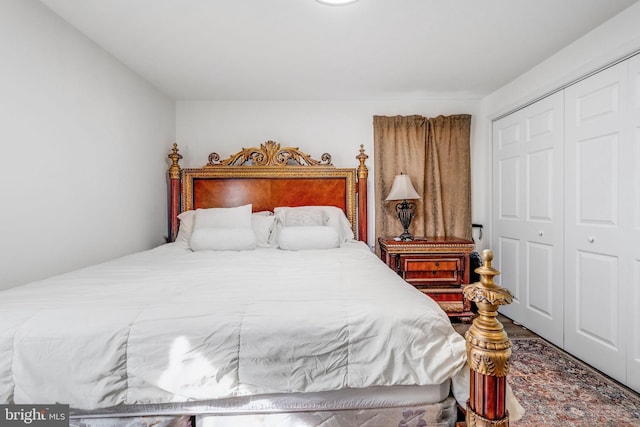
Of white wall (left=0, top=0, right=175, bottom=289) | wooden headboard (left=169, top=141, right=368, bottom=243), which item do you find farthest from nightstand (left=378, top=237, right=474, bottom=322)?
white wall (left=0, top=0, right=175, bottom=289)

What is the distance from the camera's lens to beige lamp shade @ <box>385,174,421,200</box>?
3189 mm

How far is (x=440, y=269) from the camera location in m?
3.04

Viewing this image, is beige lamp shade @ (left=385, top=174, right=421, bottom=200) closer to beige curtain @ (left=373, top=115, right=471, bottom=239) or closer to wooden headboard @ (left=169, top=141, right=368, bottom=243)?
beige curtain @ (left=373, top=115, right=471, bottom=239)

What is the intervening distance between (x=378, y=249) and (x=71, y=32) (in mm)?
Answer: 3048

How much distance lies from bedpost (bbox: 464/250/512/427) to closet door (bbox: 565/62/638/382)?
1.59m

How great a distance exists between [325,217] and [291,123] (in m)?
1.15

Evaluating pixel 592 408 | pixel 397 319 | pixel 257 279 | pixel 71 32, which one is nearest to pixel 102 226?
pixel 71 32

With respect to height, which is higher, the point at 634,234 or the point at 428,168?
the point at 428,168

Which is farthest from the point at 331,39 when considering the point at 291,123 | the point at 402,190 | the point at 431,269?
the point at 431,269

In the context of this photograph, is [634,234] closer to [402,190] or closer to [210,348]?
[402,190]

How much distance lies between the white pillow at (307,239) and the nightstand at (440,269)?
0.70m

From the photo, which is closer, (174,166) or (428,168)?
(174,166)

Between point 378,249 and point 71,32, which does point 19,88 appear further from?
point 378,249

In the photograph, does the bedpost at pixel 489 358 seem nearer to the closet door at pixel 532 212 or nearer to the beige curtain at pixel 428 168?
the closet door at pixel 532 212
